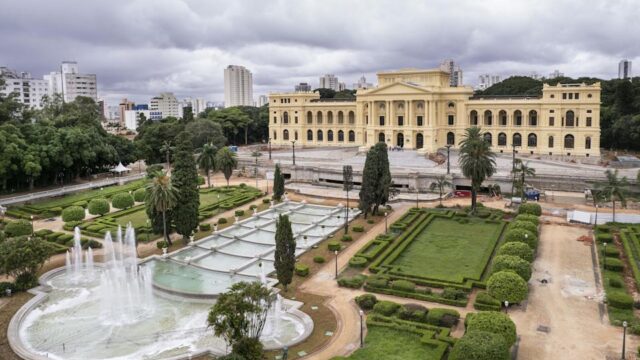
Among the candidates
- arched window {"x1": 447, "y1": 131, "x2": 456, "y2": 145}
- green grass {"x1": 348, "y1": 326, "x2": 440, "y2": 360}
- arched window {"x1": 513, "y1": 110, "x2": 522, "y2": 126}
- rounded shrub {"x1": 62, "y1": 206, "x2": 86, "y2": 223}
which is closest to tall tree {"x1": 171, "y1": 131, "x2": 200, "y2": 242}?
rounded shrub {"x1": 62, "y1": 206, "x2": 86, "y2": 223}

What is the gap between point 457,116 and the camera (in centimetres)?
8025

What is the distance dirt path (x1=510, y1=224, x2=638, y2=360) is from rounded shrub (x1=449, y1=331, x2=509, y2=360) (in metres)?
2.72

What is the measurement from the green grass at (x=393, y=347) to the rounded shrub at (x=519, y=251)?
10.5m

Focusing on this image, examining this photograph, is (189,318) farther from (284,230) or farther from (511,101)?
(511,101)

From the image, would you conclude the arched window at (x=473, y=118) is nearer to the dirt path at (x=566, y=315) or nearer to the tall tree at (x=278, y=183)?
the tall tree at (x=278, y=183)

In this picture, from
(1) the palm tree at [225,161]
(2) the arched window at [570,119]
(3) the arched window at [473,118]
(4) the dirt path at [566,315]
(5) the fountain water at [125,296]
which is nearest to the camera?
(4) the dirt path at [566,315]

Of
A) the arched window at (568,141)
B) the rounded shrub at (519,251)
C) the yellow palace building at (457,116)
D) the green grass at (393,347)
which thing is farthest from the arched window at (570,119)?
the green grass at (393,347)

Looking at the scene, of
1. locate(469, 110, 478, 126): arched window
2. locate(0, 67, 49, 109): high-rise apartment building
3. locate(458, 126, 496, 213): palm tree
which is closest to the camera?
locate(458, 126, 496, 213): palm tree

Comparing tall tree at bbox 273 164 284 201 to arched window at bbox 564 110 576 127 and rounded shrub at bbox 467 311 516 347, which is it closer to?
rounded shrub at bbox 467 311 516 347

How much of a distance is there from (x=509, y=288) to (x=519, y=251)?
5404 millimetres

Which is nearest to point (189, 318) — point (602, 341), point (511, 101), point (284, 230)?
point (284, 230)

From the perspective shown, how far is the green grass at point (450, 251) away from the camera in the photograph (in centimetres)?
3169

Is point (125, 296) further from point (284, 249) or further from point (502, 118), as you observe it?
point (502, 118)

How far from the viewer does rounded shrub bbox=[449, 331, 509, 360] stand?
747 inches
